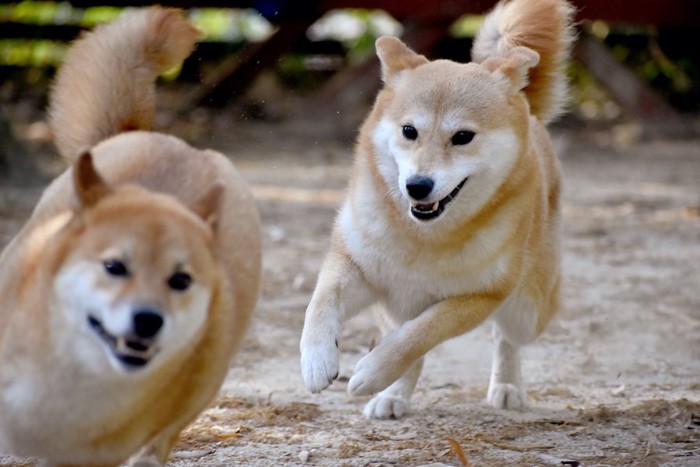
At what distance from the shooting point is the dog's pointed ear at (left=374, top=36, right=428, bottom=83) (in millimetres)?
4297

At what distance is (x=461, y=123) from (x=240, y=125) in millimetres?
6677

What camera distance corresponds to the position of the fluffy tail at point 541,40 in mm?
4543

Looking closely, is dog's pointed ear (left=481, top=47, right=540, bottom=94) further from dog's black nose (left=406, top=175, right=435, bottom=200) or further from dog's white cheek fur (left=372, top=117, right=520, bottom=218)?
dog's black nose (left=406, top=175, right=435, bottom=200)

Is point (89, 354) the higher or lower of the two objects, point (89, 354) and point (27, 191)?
the higher

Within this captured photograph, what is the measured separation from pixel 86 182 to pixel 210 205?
36 centimetres

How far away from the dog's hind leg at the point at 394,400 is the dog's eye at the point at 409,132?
2.80ft

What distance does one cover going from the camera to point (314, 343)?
12.6 feet

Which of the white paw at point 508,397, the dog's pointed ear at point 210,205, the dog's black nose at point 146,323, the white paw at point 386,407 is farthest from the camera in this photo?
the white paw at point 508,397

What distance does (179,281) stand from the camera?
2.82 m

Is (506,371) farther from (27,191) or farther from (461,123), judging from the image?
(27,191)

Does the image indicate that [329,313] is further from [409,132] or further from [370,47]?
[370,47]

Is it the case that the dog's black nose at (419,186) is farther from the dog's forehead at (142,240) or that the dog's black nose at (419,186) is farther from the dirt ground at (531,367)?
the dog's forehead at (142,240)

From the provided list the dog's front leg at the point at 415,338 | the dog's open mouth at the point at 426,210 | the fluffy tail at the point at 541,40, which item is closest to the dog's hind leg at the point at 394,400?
the dog's front leg at the point at 415,338

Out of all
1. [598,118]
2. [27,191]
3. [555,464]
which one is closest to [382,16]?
[598,118]
